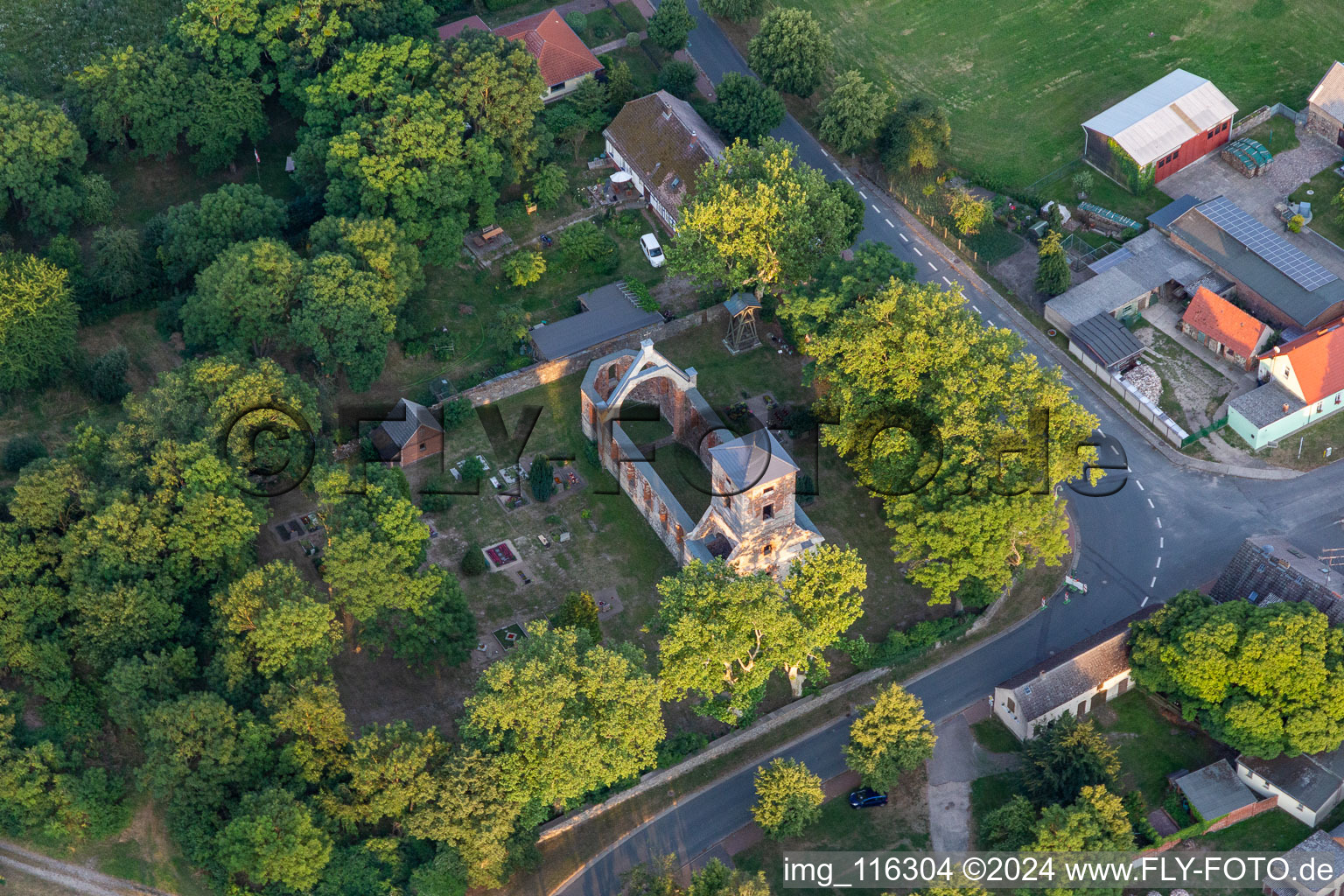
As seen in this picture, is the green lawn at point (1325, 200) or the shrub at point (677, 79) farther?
the shrub at point (677, 79)

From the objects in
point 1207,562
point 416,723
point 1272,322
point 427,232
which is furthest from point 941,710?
point 427,232

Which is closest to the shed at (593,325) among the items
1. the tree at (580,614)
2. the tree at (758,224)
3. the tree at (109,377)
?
the tree at (758,224)

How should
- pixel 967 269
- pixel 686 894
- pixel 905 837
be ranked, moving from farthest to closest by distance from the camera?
1. pixel 967 269
2. pixel 905 837
3. pixel 686 894

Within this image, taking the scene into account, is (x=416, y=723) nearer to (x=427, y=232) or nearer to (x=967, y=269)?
(x=427, y=232)

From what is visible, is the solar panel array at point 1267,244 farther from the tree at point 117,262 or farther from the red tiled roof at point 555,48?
the tree at point 117,262

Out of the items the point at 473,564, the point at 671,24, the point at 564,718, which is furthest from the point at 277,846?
the point at 671,24

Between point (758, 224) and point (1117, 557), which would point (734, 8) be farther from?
point (1117, 557)
